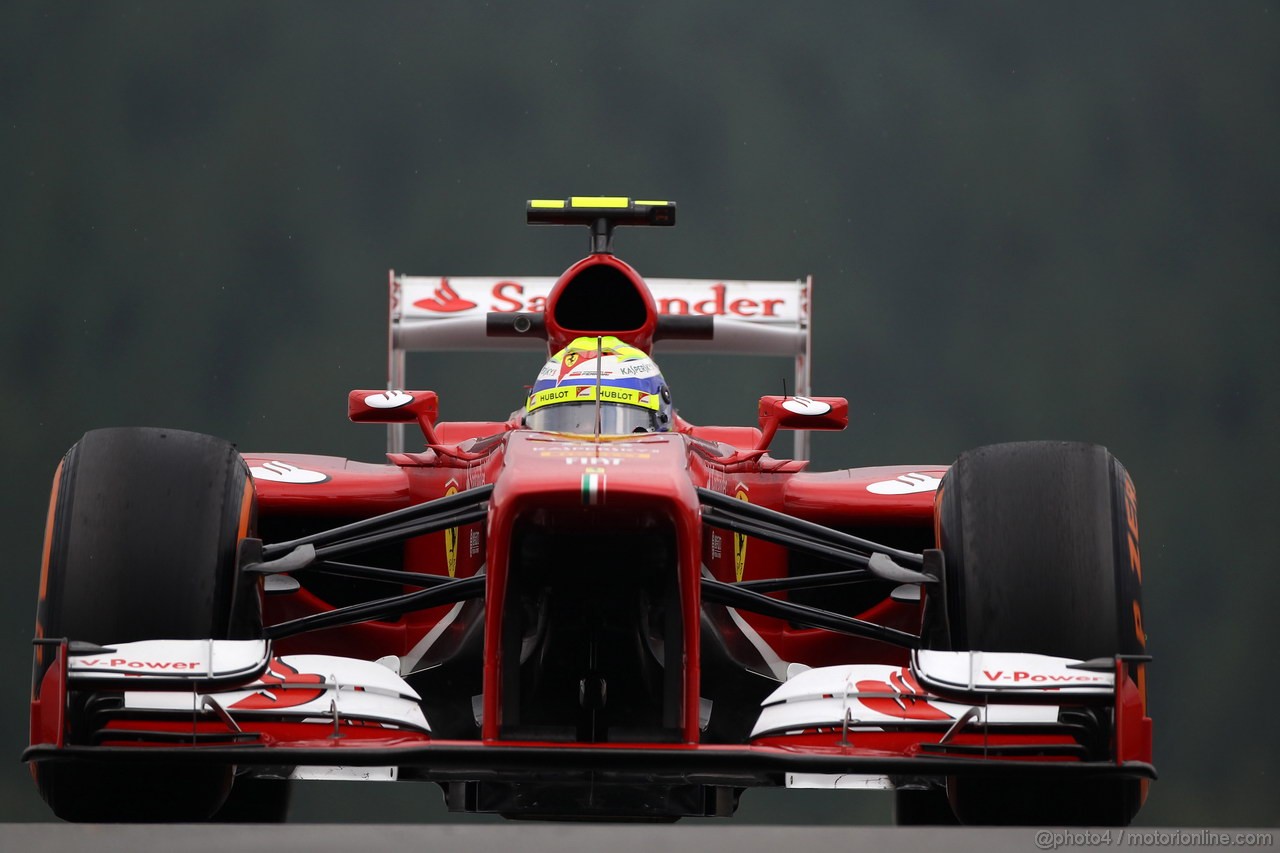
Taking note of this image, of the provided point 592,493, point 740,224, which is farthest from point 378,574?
point 740,224

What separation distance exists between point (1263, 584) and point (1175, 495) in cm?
53

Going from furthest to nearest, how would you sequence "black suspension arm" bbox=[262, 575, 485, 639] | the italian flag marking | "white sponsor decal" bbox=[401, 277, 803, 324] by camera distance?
"white sponsor decal" bbox=[401, 277, 803, 324] < "black suspension arm" bbox=[262, 575, 485, 639] < the italian flag marking

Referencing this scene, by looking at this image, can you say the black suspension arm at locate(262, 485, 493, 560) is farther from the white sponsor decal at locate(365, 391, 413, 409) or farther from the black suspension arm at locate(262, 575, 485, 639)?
the white sponsor decal at locate(365, 391, 413, 409)

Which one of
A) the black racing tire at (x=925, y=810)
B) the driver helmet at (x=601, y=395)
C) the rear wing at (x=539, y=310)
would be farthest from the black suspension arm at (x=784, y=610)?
the rear wing at (x=539, y=310)

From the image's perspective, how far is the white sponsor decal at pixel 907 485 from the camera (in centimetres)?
426

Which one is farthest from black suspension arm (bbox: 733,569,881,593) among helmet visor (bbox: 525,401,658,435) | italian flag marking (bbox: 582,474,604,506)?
italian flag marking (bbox: 582,474,604,506)

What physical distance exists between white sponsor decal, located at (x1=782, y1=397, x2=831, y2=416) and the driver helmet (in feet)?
0.99

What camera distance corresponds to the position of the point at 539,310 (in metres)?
5.49

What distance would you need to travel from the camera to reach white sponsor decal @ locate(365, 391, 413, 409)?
371 centimetres

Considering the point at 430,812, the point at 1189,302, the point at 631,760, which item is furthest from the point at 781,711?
the point at 1189,302

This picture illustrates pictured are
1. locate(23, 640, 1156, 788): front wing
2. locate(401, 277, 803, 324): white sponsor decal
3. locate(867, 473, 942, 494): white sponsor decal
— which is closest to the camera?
locate(23, 640, 1156, 788): front wing

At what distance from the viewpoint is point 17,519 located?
23.5 feet

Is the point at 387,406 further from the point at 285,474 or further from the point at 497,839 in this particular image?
the point at 497,839

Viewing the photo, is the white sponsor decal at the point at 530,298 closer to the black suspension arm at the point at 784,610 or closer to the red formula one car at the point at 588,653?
the red formula one car at the point at 588,653
